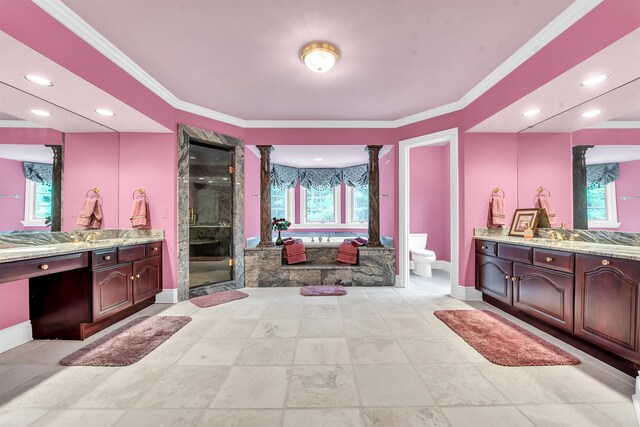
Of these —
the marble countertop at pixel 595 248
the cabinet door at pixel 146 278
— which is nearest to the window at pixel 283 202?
the cabinet door at pixel 146 278

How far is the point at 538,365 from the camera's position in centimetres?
187

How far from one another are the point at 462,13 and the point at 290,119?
2.62 m

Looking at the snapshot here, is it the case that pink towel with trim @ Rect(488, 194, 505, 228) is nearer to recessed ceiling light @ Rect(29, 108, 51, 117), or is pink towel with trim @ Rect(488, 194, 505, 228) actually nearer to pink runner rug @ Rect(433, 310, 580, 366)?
pink runner rug @ Rect(433, 310, 580, 366)

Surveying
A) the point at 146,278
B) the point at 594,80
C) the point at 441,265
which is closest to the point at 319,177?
the point at 441,265

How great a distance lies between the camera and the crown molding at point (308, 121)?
1.82 metres

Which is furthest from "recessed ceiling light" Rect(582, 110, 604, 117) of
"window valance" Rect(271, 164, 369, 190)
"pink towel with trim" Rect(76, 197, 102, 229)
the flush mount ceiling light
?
"pink towel with trim" Rect(76, 197, 102, 229)

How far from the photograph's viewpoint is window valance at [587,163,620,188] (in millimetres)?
2333

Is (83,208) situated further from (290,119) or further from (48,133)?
(290,119)

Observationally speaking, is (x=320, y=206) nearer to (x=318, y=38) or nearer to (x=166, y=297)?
(x=166, y=297)

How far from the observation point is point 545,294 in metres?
2.35

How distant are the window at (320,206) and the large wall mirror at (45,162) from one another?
4.39 metres

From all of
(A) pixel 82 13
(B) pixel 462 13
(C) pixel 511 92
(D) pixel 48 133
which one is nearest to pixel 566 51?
(C) pixel 511 92

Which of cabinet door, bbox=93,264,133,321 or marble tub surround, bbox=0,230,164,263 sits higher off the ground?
marble tub surround, bbox=0,230,164,263

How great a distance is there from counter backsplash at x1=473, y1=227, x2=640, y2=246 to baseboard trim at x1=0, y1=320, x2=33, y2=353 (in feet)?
16.0
